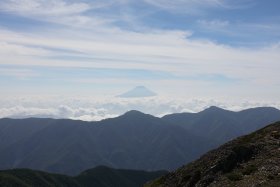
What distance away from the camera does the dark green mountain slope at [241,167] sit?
43.0m

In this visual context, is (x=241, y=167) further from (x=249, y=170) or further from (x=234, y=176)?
(x=234, y=176)

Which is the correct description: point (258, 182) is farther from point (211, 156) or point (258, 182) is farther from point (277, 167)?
point (211, 156)

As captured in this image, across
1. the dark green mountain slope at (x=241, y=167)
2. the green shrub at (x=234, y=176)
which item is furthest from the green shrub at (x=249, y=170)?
the green shrub at (x=234, y=176)

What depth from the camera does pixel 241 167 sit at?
4778cm

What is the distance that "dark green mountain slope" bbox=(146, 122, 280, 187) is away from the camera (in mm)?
42969

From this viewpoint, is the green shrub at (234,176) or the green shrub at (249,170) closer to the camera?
the green shrub at (234,176)

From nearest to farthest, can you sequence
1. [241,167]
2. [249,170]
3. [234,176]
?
[234,176]
[249,170]
[241,167]

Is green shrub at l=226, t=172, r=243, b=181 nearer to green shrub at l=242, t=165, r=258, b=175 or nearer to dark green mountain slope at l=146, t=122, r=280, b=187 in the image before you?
dark green mountain slope at l=146, t=122, r=280, b=187

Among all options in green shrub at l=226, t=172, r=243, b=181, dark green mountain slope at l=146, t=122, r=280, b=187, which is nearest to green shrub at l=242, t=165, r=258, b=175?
dark green mountain slope at l=146, t=122, r=280, b=187

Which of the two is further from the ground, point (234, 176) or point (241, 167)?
point (241, 167)

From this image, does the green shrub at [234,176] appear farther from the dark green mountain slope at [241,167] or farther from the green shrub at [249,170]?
the green shrub at [249,170]

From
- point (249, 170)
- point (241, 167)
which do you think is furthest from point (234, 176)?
point (241, 167)

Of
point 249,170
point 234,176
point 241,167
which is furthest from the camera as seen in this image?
point 241,167

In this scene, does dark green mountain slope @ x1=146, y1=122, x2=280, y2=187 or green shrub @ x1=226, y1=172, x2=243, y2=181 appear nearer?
dark green mountain slope @ x1=146, y1=122, x2=280, y2=187
